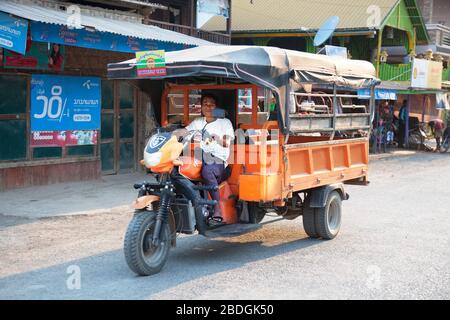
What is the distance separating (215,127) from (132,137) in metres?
7.56

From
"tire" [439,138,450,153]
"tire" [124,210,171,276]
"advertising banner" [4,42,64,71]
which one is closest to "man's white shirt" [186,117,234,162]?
"tire" [124,210,171,276]

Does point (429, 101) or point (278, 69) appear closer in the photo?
point (278, 69)

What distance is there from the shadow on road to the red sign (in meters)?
5.12

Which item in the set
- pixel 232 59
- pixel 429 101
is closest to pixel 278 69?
pixel 232 59

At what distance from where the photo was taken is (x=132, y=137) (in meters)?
14.4

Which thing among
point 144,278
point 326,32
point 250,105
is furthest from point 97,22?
point 326,32

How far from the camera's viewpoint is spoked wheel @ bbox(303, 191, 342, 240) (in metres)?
8.00

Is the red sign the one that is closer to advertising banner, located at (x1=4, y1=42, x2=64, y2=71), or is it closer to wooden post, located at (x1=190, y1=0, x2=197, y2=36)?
advertising banner, located at (x1=4, y1=42, x2=64, y2=71)

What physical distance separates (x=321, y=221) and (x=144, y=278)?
2.83 m

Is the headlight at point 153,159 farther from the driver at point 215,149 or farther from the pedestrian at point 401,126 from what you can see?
the pedestrian at point 401,126

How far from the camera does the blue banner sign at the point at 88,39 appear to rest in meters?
10.0

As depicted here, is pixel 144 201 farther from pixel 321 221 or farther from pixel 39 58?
pixel 39 58

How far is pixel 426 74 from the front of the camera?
24.4 metres

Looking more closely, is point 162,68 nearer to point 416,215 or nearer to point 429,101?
point 416,215
